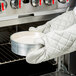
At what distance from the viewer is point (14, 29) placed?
5.59 feet

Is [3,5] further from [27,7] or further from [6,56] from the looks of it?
[6,56]

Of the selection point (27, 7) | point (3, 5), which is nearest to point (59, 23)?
point (27, 7)

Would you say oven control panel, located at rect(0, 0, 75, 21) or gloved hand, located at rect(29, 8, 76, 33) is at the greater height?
oven control panel, located at rect(0, 0, 75, 21)

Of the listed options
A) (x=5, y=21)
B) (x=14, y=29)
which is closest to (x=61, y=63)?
(x=14, y=29)

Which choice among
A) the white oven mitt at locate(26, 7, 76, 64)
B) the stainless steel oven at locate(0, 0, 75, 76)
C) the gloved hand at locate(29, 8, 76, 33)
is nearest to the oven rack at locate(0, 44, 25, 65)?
the stainless steel oven at locate(0, 0, 75, 76)

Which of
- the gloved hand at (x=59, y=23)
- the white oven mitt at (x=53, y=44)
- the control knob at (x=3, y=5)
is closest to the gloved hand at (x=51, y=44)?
the white oven mitt at (x=53, y=44)

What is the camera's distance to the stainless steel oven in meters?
1.60

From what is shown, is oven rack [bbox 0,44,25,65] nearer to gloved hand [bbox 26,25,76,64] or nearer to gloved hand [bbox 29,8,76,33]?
gloved hand [bbox 29,8,76,33]

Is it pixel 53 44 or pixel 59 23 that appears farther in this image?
pixel 59 23

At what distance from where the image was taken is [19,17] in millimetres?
1662

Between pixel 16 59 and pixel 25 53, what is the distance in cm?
35

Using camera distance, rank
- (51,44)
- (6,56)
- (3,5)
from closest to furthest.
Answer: (51,44)
(3,5)
(6,56)

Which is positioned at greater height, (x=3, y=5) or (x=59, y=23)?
(x=3, y=5)

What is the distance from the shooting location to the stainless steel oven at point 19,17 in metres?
1.60
